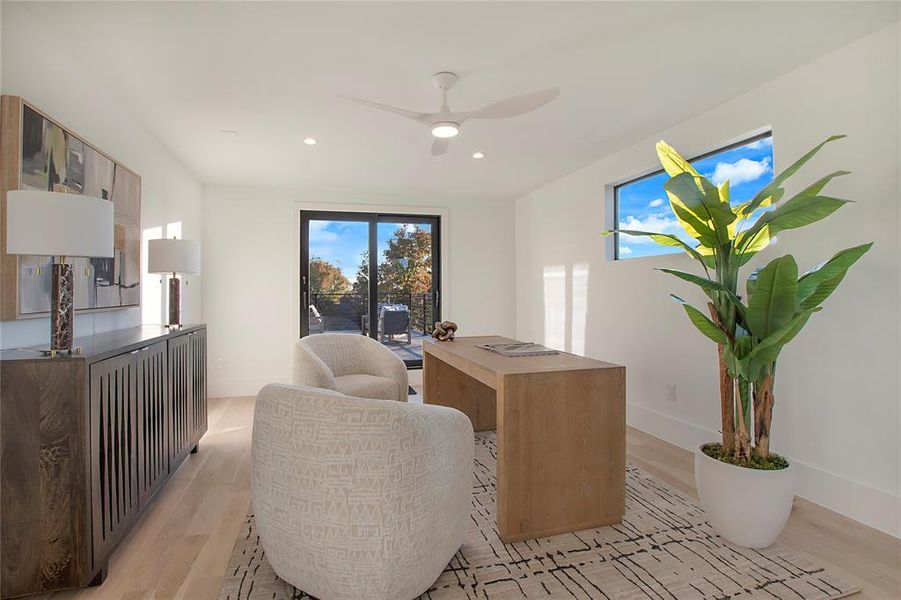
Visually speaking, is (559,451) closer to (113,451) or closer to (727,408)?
(727,408)

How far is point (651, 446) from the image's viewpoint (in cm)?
330

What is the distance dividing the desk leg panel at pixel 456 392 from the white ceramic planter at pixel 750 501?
5.53 feet

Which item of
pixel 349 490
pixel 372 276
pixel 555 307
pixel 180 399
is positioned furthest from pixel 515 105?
pixel 372 276

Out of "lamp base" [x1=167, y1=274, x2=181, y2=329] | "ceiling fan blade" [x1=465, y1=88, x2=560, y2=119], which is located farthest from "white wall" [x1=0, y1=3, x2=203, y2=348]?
"ceiling fan blade" [x1=465, y1=88, x2=560, y2=119]

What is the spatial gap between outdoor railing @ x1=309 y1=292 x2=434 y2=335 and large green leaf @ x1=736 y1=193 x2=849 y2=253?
3.61m

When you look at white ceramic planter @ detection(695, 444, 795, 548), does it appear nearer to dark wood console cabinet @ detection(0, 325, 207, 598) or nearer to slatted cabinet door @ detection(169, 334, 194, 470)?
dark wood console cabinet @ detection(0, 325, 207, 598)

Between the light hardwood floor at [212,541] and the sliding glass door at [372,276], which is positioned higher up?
the sliding glass door at [372,276]

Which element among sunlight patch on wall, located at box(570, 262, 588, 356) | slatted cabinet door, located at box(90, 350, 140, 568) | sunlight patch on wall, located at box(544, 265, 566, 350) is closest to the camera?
slatted cabinet door, located at box(90, 350, 140, 568)

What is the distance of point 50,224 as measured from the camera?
5.20 feet

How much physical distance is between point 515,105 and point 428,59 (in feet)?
1.63

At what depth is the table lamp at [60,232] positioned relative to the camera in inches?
61.4

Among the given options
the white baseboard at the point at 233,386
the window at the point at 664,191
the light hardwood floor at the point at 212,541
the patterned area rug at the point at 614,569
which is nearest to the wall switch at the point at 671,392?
the light hardwood floor at the point at 212,541

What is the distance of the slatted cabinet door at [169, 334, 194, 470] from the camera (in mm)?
2537

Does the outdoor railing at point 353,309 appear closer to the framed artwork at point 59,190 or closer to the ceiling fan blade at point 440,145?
the framed artwork at point 59,190
